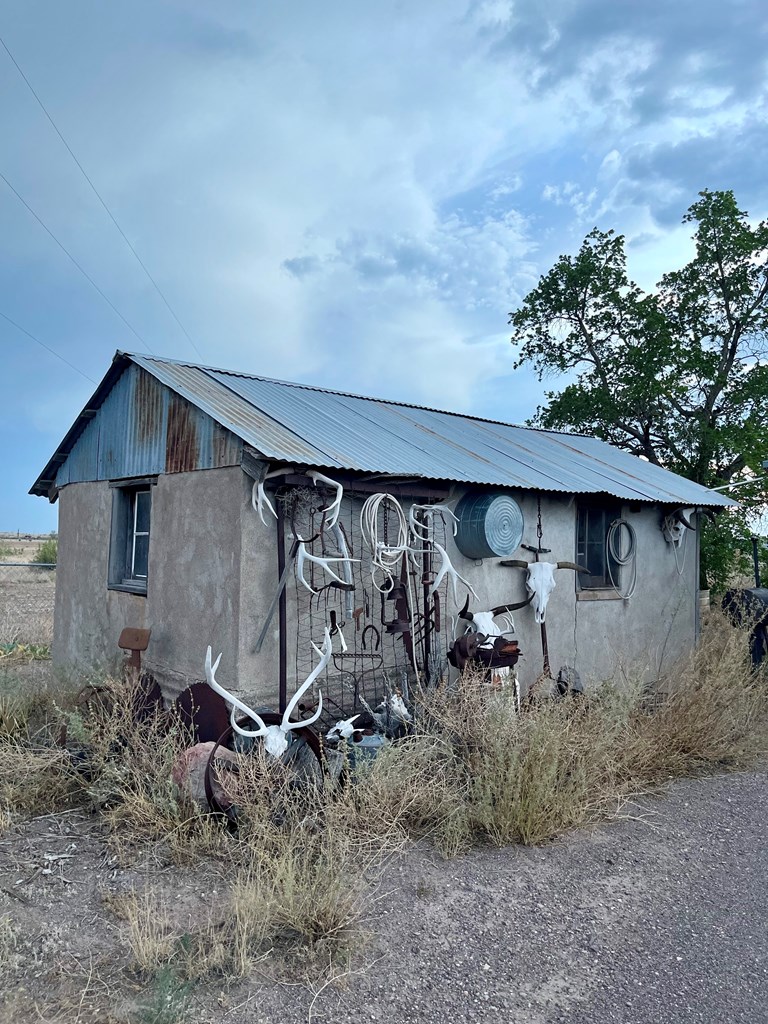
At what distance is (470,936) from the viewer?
143 inches

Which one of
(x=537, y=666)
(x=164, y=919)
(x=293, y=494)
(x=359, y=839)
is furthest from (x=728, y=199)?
(x=164, y=919)

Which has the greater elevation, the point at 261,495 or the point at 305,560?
the point at 261,495

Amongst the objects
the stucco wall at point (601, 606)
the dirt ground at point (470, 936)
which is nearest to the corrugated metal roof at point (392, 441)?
the stucco wall at point (601, 606)

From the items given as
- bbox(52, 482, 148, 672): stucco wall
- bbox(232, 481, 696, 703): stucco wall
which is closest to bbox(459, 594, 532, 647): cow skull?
bbox(232, 481, 696, 703): stucco wall

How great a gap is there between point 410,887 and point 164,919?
130 centimetres

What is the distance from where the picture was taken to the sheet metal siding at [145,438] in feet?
20.4

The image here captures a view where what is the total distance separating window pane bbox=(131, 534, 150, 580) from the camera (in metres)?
7.46

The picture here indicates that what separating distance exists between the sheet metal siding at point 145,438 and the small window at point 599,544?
466cm

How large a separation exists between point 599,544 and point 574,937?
5833mm

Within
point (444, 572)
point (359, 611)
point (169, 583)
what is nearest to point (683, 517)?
point (444, 572)

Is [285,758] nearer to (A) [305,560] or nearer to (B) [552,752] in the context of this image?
(A) [305,560]

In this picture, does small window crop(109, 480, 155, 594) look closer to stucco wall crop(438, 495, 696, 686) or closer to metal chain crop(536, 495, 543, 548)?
stucco wall crop(438, 495, 696, 686)

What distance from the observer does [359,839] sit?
4.39 meters

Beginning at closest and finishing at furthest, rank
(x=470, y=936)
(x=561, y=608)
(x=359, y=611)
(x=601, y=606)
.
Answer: (x=470, y=936) < (x=359, y=611) < (x=561, y=608) < (x=601, y=606)
